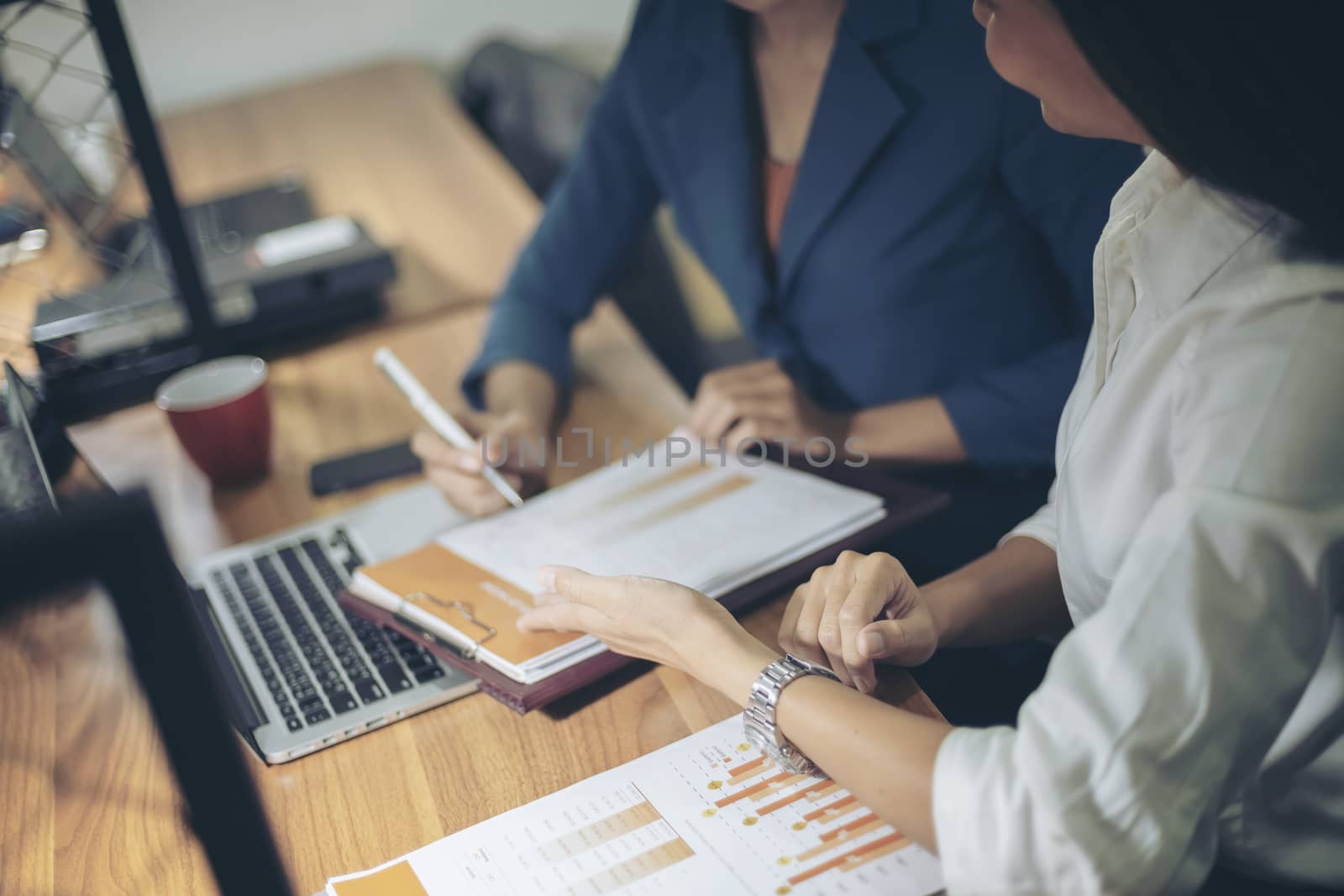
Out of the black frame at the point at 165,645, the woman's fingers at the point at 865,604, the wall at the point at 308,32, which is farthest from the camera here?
the wall at the point at 308,32

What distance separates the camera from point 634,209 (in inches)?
52.7

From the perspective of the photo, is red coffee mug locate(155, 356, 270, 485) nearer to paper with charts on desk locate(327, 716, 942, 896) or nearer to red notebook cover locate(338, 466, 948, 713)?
red notebook cover locate(338, 466, 948, 713)

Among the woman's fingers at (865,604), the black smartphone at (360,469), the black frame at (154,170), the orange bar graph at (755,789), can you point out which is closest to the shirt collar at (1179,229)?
the woman's fingers at (865,604)

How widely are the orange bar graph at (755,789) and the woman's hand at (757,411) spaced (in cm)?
38

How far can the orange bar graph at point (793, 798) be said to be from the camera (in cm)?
63

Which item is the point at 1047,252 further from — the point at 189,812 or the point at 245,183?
the point at 245,183

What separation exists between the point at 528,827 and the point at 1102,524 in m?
0.36

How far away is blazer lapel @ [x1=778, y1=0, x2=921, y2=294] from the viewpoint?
103 cm

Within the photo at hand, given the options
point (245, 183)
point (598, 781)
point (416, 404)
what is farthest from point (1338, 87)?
point (245, 183)

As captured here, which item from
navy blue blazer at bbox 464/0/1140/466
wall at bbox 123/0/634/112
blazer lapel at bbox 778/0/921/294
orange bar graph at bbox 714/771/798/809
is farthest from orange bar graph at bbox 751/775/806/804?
wall at bbox 123/0/634/112

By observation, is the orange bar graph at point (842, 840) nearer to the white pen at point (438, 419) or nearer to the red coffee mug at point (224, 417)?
the white pen at point (438, 419)

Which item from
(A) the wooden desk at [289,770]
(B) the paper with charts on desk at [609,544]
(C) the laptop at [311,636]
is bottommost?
(A) the wooden desk at [289,770]

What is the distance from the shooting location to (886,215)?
107cm

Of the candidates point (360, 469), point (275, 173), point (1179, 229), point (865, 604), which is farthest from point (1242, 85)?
point (275, 173)
